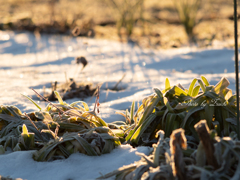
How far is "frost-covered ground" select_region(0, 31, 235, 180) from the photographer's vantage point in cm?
120

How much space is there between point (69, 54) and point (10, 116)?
275 cm

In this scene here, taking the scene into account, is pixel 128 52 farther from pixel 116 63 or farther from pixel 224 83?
pixel 224 83

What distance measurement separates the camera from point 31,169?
3.86 feet

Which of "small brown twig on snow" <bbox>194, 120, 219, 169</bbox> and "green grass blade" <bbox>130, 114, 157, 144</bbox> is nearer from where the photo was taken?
"small brown twig on snow" <bbox>194, 120, 219, 169</bbox>

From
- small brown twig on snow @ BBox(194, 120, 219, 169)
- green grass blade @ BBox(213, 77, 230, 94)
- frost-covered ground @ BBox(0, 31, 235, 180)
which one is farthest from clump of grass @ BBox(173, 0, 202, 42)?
small brown twig on snow @ BBox(194, 120, 219, 169)

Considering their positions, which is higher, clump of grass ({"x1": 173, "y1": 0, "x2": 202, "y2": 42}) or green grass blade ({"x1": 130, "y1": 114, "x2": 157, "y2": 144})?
clump of grass ({"x1": 173, "y1": 0, "x2": 202, "y2": 42})

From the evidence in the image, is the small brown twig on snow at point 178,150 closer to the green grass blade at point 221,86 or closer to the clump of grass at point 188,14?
the green grass blade at point 221,86

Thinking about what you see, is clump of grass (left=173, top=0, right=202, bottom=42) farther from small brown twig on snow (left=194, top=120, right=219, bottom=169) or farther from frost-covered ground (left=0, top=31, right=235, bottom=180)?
small brown twig on snow (left=194, top=120, right=219, bottom=169)

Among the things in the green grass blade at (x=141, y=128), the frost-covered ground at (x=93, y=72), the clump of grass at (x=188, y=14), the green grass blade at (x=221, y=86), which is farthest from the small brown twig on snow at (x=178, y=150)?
the clump of grass at (x=188, y=14)

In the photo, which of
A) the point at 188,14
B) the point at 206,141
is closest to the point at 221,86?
the point at 206,141

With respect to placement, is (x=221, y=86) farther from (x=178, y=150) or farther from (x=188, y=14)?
(x=188, y=14)

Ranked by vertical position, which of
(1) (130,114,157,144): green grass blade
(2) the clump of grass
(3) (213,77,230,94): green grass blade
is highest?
(2) the clump of grass

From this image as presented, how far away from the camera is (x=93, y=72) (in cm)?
331

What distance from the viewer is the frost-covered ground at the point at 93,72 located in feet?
3.93
